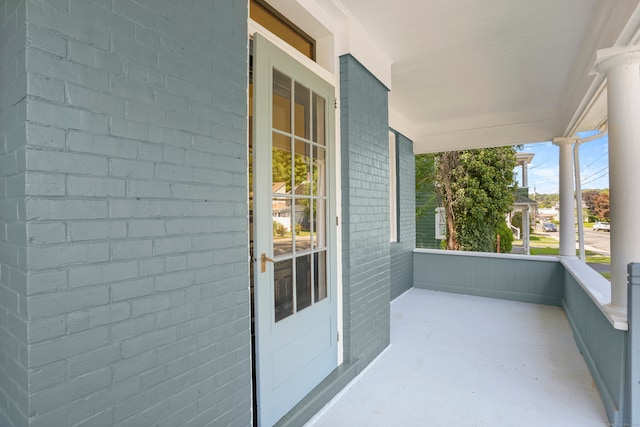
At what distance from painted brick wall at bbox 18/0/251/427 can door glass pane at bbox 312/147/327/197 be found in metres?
0.84

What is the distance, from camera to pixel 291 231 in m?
2.26

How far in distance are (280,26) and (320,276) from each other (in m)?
1.94

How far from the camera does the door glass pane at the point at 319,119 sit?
2518 mm

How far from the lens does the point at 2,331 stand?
1146 mm

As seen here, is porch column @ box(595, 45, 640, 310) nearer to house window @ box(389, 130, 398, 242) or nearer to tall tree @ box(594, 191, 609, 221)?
house window @ box(389, 130, 398, 242)

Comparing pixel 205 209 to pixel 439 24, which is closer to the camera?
pixel 205 209

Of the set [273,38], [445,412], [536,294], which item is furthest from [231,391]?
[536,294]

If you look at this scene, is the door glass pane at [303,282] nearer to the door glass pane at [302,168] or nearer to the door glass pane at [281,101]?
the door glass pane at [302,168]

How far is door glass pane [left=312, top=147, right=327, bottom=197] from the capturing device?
2.52m

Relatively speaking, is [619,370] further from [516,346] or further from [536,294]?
[536,294]

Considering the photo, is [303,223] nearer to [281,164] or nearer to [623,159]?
[281,164]

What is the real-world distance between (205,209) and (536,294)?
18.3 feet

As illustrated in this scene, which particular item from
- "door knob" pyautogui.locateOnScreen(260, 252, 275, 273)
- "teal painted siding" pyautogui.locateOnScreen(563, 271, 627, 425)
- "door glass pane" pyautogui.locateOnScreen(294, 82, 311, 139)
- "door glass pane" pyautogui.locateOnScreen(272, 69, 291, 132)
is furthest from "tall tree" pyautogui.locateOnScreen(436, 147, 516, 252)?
"door knob" pyautogui.locateOnScreen(260, 252, 275, 273)

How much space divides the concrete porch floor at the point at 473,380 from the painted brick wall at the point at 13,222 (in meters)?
1.74
